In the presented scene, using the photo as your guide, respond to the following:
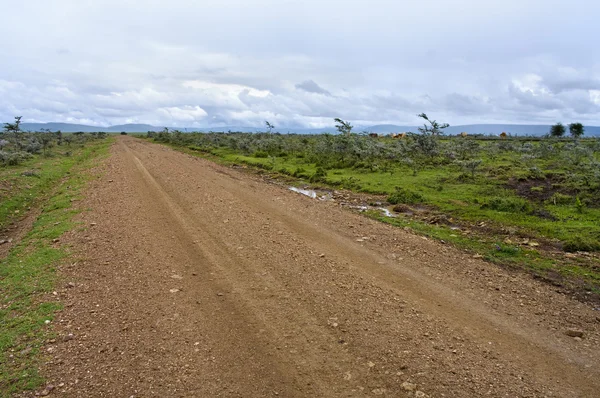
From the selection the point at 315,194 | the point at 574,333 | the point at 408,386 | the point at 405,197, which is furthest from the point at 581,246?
the point at 315,194

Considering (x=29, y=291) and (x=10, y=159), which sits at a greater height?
(x=10, y=159)

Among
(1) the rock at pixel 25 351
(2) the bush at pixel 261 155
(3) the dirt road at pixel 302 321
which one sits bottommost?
(1) the rock at pixel 25 351

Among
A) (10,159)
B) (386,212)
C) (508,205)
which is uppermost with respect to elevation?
(10,159)

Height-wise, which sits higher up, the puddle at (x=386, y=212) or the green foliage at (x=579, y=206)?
the green foliage at (x=579, y=206)

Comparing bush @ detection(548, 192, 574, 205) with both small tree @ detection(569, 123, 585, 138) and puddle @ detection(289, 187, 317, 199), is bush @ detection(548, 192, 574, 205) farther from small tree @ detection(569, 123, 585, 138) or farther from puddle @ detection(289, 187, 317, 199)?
small tree @ detection(569, 123, 585, 138)

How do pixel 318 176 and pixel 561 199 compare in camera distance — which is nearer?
pixel 561 199

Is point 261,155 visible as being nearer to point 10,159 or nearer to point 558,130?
point 10,159

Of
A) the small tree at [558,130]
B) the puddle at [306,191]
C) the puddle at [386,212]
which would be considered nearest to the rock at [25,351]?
the puddle at [386,212]

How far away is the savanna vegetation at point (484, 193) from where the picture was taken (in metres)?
10.7

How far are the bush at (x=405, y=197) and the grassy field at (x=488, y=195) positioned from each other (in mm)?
42

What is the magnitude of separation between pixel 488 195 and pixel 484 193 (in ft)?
1.22

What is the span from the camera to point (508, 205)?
15.0m

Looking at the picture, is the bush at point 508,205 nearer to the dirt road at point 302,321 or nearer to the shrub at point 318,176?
the dirt road at point 302,321

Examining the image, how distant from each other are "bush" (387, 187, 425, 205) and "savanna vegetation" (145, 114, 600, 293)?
4 cm
